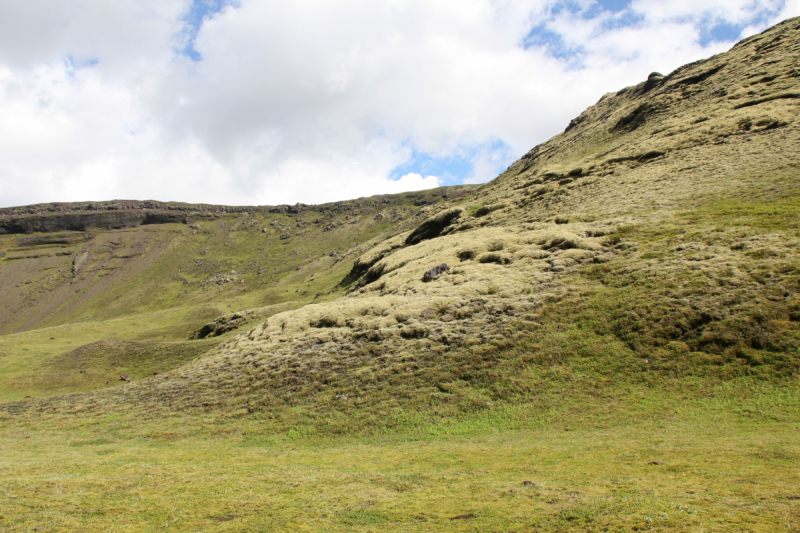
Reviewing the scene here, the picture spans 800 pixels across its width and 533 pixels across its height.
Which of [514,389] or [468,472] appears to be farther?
[514,389]

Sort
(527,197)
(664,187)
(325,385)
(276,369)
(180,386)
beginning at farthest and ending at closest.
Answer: (527,197) < (664,187) < (180,386) < (276,369) < (325,385)

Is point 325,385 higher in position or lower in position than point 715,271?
lower

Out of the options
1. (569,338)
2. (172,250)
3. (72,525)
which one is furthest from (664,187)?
(172,250)

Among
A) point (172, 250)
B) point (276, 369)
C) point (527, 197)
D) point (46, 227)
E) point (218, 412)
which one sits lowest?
point (218, 412)

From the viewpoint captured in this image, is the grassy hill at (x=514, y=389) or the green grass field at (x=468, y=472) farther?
the grassy hill at (x=514, y=389)

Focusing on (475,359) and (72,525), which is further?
(475,359)

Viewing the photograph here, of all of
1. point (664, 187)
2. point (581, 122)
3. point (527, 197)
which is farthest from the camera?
point (581, 122)

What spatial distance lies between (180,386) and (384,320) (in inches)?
785

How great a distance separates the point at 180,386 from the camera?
34344 mm

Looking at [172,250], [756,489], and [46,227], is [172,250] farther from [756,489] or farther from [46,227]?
[756,489]

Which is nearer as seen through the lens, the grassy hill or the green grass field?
the green grass field

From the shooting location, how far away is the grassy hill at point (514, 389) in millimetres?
11539

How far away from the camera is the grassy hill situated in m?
11.5

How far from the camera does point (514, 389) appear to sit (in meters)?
22.9
